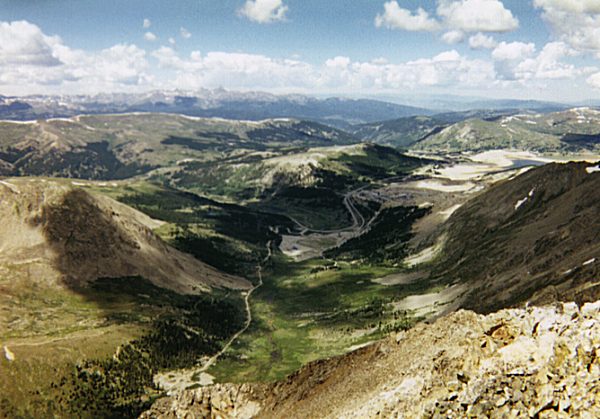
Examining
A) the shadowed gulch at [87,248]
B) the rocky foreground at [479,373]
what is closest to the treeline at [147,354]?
the shadowed gulch at [87,248]

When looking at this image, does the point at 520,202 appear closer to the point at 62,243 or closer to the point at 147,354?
the point at 147,354

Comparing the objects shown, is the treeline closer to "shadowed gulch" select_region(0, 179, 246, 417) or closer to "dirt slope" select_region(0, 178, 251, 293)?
"shadowed gulch" select_region(0, 179, 246, 417)

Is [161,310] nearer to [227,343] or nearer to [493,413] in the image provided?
[227,343]

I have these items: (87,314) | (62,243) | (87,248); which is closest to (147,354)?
(87,314)

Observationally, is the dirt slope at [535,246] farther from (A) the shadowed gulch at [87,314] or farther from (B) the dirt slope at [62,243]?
(B) the dirt slope at [62,243]

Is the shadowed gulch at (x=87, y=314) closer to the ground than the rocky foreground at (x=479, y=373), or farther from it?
closer to the ground

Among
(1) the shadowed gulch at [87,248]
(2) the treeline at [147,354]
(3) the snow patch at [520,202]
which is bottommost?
(2) the treeline at [147,354]

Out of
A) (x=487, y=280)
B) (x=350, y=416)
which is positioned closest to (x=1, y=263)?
(x=350, y=416)

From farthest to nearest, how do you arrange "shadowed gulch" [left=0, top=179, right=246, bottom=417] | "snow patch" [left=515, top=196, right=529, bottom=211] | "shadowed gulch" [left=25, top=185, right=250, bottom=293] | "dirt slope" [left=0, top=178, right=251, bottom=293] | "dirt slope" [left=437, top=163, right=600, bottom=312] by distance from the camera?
"snow patch" [left=515, top=196, right=529, bottom=211] < "shadowed gulch" [left=25, top=185, right=250, bottom=293] < "dirt slope" [left=0, top=178, right=251, bottom=293] < "shadowed gulch" [left=0, top=179, right=246, bottom=417] < "dirt slope" [left=437, top=163, right=600, bottom=312]

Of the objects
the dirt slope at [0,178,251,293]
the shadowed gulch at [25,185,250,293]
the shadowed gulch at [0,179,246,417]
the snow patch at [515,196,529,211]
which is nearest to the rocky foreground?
the shadowed gulch at [0,179,246,417]
